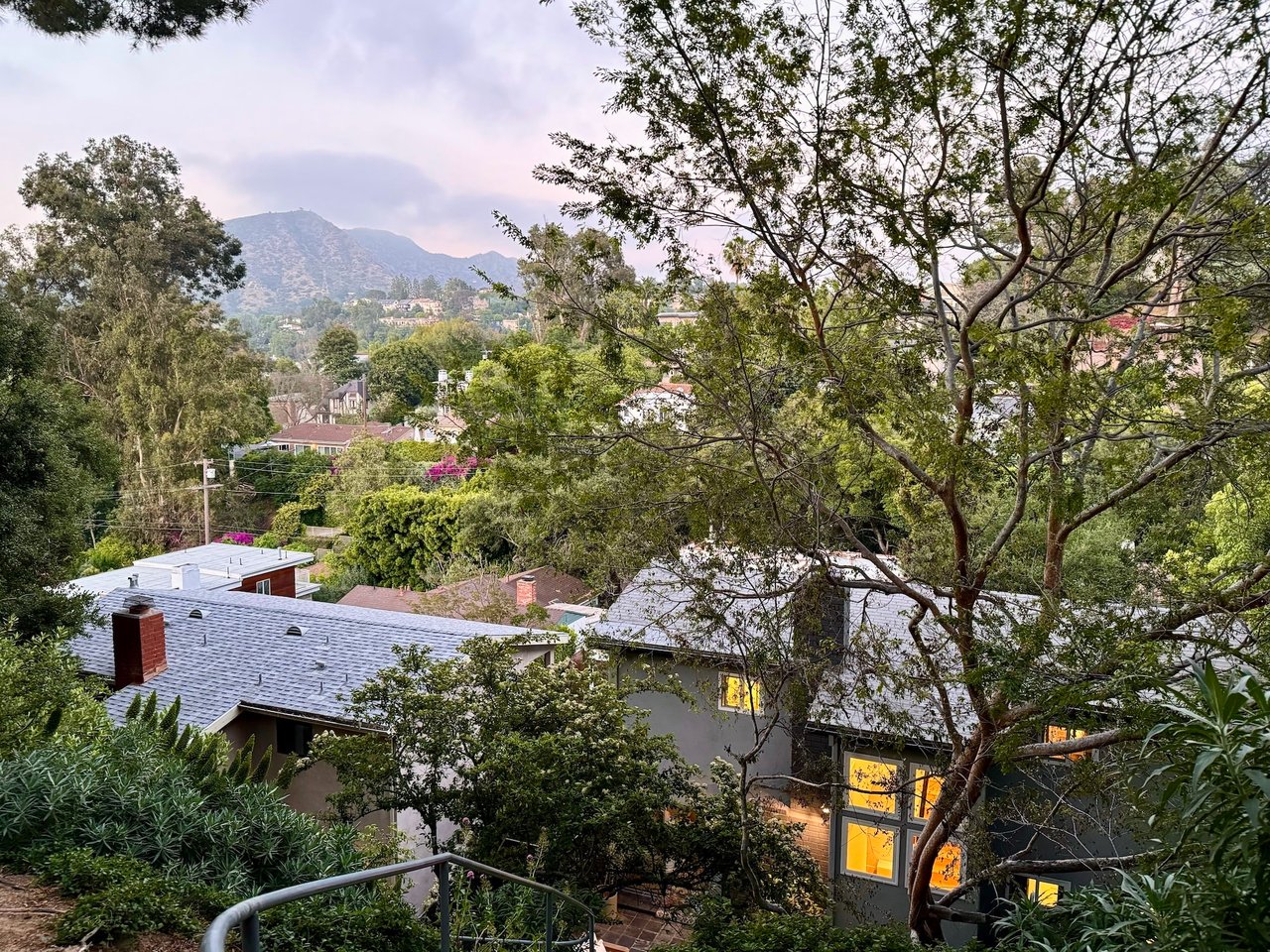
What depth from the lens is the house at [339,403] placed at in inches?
1855

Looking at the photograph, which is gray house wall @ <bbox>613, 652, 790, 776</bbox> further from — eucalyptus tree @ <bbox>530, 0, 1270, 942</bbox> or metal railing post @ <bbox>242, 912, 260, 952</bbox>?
metal railing post @ <bbox>242, 912, 260, 952</bbox>

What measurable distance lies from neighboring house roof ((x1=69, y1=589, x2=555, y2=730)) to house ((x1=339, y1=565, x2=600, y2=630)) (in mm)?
4640

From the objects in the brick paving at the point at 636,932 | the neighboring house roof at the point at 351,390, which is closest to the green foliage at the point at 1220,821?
the brick paving at the point at 636,932

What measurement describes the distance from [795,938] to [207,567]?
61.2 feet

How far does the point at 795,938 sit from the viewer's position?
18.3 feet

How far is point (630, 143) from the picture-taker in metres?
5.50

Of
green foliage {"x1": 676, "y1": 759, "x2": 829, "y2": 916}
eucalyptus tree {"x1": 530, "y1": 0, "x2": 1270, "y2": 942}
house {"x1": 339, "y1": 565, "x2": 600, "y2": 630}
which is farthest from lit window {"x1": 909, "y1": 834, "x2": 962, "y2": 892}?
house {"x1": 339, "y1": 565, "x2": 600, "y2": 630}

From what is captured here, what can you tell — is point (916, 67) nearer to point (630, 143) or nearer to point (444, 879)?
point (630, 143)

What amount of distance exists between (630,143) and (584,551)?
3.21 metres

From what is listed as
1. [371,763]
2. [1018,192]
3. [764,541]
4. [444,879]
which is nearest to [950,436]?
[764,541]

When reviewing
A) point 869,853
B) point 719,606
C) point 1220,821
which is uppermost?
point 1220,821

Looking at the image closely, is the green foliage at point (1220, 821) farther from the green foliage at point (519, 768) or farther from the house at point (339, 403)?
the house at point (339, 403)

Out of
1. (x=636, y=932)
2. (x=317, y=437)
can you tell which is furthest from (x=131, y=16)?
(x=317, y=437)

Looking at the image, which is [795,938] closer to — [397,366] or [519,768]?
[519,768]
